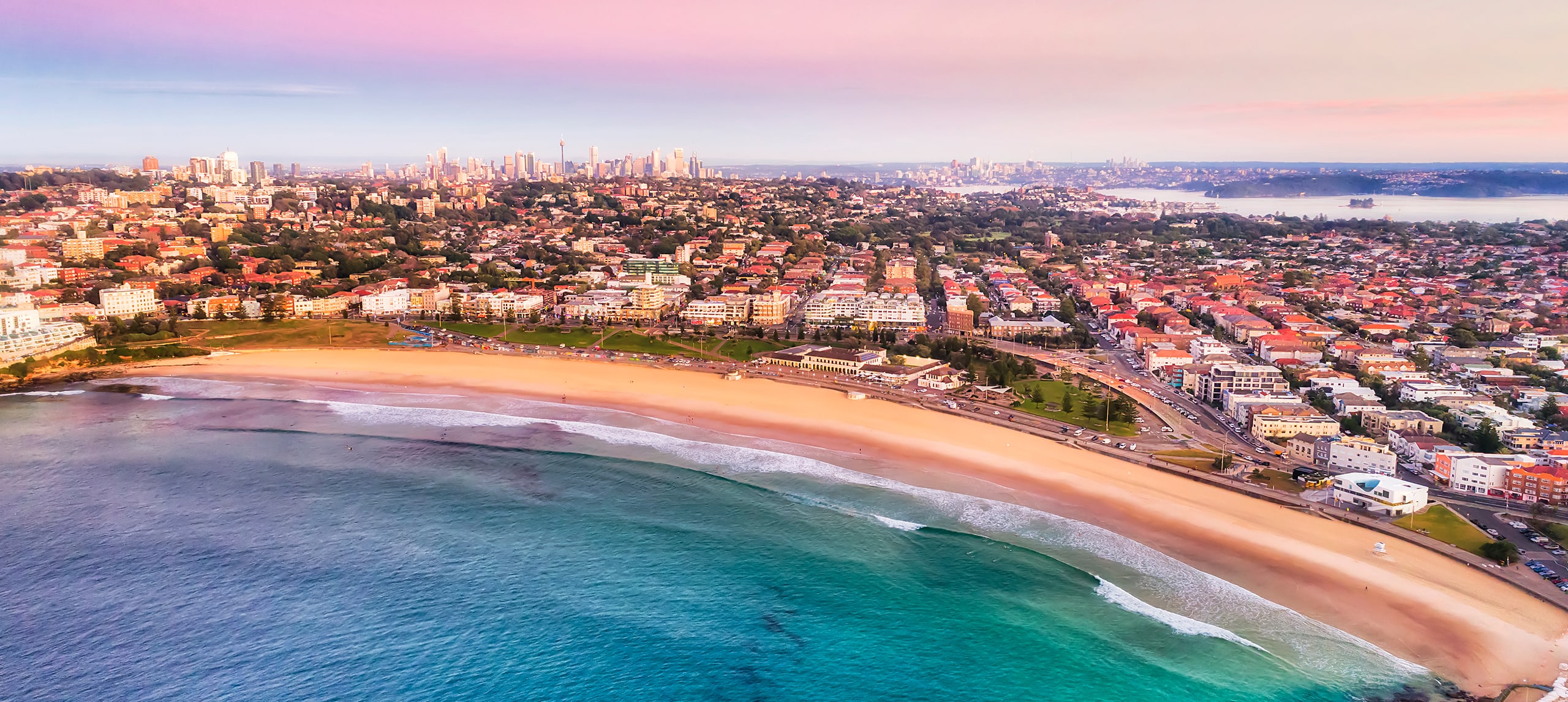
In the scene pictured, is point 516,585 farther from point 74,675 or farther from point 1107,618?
point 1107,618

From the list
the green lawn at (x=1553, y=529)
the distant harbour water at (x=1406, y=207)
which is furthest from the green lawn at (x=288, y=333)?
the distant harbour water at (x=1406, y=207)

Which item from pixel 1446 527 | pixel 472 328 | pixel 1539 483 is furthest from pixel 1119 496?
pixel 472 328

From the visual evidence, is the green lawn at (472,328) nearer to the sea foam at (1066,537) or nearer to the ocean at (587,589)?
the sea foam at (1066,537)

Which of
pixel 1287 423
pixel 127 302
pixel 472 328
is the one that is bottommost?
pixel 1287 423

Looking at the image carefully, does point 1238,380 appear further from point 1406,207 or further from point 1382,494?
point 1406,207

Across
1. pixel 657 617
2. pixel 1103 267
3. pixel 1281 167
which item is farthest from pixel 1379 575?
pixel 1281 167

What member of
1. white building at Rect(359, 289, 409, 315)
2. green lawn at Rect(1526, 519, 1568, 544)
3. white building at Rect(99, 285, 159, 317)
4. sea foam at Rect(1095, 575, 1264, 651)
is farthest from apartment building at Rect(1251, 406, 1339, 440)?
white building at Rect(99, 285, 159, 317)

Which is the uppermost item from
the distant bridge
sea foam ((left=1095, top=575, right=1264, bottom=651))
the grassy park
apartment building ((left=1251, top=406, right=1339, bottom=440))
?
apartment building ((left=1251, top=406, right=1339, bottom=440))

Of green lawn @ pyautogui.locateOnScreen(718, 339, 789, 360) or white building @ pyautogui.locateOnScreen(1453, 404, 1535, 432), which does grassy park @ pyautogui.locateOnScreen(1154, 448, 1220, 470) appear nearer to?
white building @ pyautogui.locateOnScreen(1453, 404, 1535, 432)
